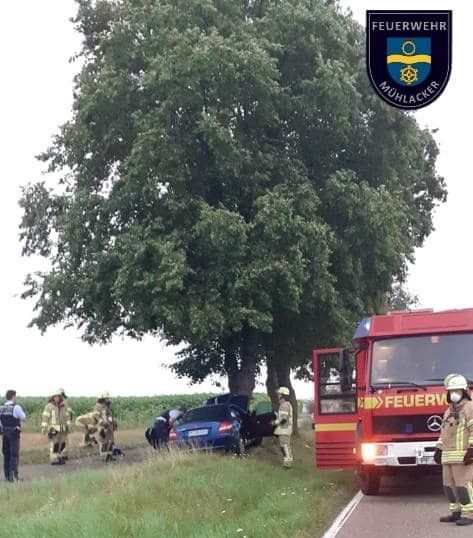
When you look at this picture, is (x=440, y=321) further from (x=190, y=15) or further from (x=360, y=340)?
(x=190, y=15)

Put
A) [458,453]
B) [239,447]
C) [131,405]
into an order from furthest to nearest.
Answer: [131,405] → [239,447] → [458,453]

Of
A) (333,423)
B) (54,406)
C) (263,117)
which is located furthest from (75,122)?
(333,423)

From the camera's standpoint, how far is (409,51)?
13.1m

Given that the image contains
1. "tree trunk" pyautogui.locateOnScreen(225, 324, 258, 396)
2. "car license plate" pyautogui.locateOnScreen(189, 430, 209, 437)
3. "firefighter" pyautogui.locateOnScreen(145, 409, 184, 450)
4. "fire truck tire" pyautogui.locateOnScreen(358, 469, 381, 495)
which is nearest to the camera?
"fire truck tire" pyautogui.locateOnScreen(358, 469, 381, 495)

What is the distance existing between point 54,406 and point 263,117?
903cm

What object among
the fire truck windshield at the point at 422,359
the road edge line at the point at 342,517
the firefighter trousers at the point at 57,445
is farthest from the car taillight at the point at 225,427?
the fire truck windshield at the point at 422,359

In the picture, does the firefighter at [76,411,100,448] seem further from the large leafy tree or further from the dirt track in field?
the large leafy tree

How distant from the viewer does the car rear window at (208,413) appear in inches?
932

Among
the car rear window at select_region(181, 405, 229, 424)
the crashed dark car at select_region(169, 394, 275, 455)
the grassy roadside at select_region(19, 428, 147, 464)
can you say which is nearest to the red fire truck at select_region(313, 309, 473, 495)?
the crashed dark car at select_region(169, 394, 275, 455)

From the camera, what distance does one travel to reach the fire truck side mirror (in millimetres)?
15578

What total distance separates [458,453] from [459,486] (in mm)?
427

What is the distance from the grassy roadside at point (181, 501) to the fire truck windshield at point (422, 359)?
2.12 metres

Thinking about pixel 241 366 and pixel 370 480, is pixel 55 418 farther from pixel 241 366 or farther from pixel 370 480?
pixel 370 480

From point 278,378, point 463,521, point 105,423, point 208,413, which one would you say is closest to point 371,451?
point 463,521
